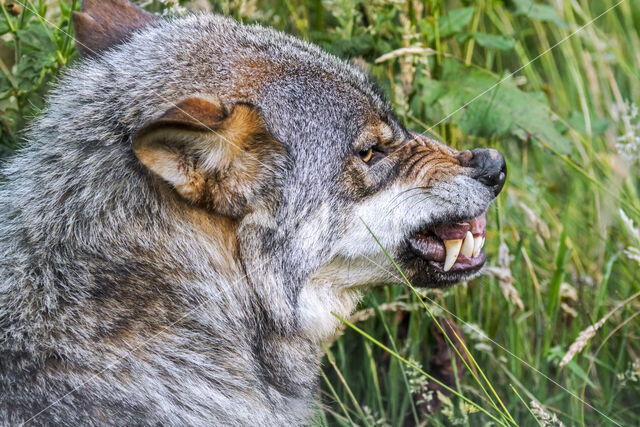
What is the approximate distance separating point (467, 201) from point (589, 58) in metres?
3.09

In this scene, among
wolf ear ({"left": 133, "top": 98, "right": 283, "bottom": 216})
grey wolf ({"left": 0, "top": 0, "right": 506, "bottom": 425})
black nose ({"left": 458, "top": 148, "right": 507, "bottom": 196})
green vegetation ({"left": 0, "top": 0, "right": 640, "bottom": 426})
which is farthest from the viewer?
green vegetation ({"left": 0, "top": 0, "right": 640, "bottom": 426})

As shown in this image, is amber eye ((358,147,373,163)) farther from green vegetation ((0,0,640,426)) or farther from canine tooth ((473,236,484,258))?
canine tooth ((473,236,484,258))

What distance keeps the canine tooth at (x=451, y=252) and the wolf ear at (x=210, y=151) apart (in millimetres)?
852

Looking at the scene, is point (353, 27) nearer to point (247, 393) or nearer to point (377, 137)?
point (377, 137)

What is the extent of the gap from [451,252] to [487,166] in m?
→ 0.38

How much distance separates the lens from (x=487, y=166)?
3.30m

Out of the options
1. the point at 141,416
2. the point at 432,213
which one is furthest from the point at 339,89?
the point at 141,416

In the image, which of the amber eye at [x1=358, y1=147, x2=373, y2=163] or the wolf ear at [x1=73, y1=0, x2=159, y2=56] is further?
the wolf ear at [x1=73, y1=0, x2=159, y2=56]

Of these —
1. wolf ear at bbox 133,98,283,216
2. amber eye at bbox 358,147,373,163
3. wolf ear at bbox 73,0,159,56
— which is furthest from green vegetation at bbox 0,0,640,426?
wolf ear at bbox 133,98,283,216

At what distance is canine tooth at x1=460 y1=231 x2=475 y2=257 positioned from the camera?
3354mm

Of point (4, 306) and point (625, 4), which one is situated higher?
point (625, 4)

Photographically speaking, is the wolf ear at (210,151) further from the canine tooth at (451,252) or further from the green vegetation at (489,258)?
the canine tooth at (451,252)

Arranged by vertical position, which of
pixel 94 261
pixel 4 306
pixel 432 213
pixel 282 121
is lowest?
pixel 4 306

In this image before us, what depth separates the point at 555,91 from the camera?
5.99m
